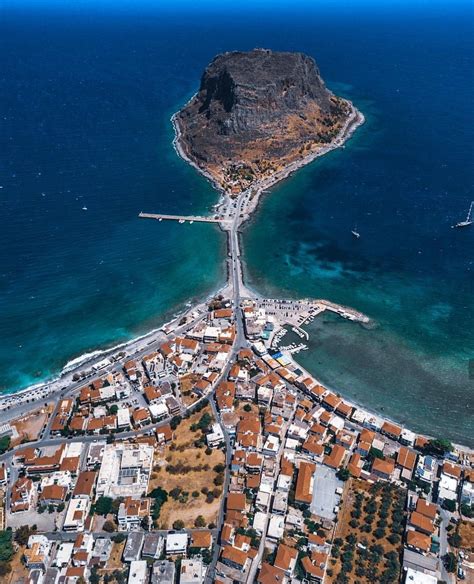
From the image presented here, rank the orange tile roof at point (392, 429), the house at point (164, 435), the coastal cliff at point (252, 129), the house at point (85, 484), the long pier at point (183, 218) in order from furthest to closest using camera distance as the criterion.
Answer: the coastal cliff at point (252, 129)
the long pier at point (183, 218)
the orange tile roof at point (392, 429)
the house at point (164, 435)
the house at point (85, 484)

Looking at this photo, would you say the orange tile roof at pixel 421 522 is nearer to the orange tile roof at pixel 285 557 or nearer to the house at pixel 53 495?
the orange tile roof at pixel 285 557

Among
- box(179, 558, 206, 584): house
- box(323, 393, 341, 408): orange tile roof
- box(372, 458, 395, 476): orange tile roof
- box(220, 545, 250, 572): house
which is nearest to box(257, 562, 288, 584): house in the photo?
box(220, 545, 250, 572): house

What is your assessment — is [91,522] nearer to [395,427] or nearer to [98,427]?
[98,427]

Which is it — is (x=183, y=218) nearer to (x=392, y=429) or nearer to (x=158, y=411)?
(x=158, y=411)

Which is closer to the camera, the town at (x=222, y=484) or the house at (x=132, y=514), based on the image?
the town at (x=222, y=484)

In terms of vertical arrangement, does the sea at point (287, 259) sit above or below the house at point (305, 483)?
above

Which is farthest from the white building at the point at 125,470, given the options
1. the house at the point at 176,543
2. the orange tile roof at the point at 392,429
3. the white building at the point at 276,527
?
the orange tile roof at the point at 392,429

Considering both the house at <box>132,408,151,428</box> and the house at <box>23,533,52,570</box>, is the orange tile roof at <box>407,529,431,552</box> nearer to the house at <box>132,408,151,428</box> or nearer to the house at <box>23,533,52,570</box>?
the house at <box>132,408,151,428</box>

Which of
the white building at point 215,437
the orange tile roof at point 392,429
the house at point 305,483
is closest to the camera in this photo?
the house at point 305,483
